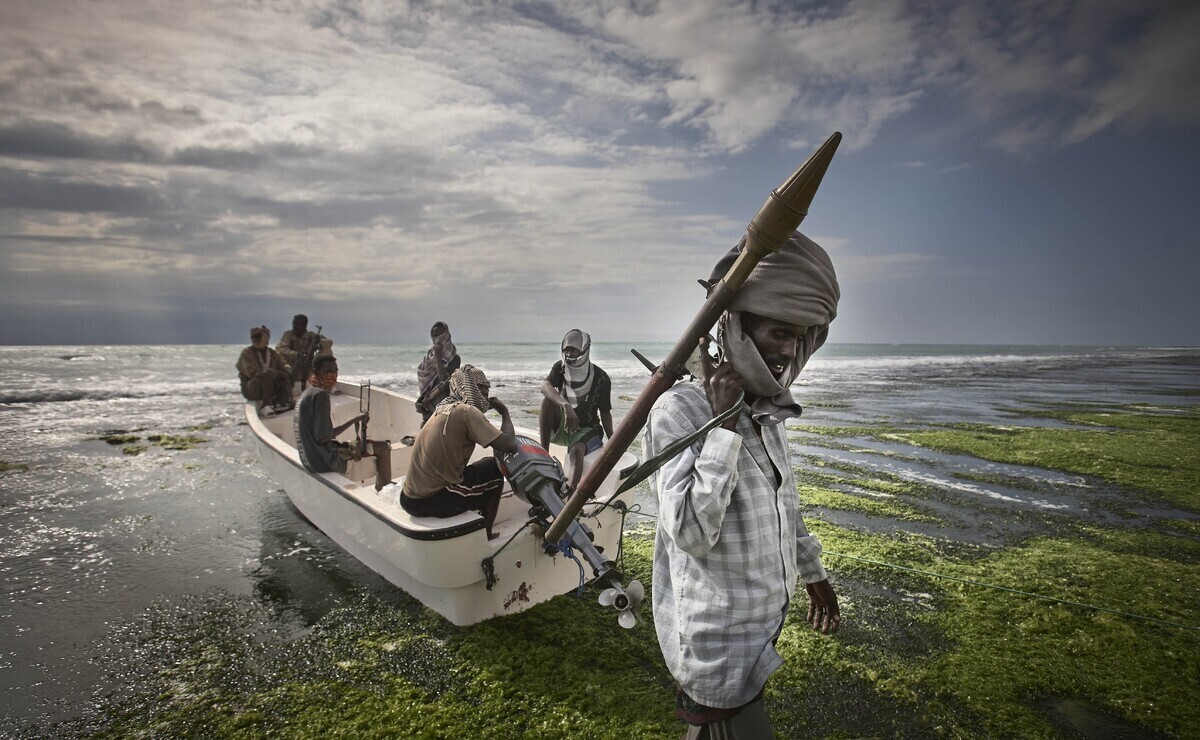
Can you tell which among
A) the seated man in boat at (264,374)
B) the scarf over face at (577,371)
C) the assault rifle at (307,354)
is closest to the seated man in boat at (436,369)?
the scarf over face at (577,371)

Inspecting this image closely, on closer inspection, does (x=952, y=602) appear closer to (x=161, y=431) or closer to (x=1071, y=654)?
(x=1071, y=654)

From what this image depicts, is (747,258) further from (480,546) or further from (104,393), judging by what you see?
(104,393)

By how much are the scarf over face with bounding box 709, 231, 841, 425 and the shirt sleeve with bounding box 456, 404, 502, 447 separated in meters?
2.93

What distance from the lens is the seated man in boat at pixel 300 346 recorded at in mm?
10750

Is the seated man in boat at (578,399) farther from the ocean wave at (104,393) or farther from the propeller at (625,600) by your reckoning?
the ocean wave at (104,393)

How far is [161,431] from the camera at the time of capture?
1508cm

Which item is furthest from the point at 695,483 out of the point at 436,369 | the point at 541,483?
the point at 436,369

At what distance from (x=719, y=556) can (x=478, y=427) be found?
3024mm

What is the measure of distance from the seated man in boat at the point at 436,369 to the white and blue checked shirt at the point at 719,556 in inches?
247

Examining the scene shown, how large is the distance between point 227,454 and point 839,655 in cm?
1256

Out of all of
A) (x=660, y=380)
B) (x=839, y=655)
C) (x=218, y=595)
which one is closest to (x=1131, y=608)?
(x=839, y=655)

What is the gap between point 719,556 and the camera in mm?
1612

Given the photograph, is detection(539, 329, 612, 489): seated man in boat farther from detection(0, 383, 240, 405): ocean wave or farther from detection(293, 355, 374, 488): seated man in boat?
detection(0, 383, 240, 405): ocean wave

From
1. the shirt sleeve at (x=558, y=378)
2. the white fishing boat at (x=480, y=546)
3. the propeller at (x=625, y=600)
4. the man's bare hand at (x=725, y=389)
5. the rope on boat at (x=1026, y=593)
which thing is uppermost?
the man's bare hand at (x=725, y=389)
